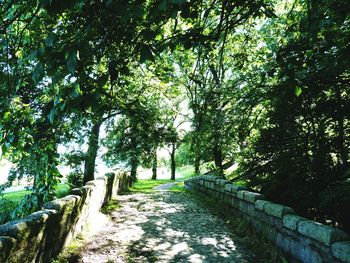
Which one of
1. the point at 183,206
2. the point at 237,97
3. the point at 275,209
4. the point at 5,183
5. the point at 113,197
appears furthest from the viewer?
the point at 5,183

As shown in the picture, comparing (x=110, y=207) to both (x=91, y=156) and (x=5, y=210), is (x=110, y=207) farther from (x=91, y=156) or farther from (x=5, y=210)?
(x=91, y=156)

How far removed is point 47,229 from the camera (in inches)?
178

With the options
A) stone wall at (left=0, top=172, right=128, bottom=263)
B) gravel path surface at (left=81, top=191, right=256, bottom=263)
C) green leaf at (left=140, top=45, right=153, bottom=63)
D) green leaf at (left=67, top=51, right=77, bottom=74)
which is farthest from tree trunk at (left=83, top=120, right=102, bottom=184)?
green leaf at (left=67, top=51, right=77, bottom=74)

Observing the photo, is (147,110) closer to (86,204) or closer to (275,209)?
(86,204)

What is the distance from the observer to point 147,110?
13625 millimetres

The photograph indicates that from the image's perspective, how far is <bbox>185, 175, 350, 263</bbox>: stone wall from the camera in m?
3.69

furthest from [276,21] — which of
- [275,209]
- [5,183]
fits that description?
[5,183]

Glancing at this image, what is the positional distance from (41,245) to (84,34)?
3.19 m

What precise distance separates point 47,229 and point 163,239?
2.62m

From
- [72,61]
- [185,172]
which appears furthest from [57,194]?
[185,172]

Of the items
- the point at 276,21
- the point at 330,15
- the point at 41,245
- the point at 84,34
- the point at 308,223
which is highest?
the point at 276,21

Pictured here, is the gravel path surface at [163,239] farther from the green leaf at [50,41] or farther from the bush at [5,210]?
the green leaf at [50,41]

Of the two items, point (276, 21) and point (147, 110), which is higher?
point (276, 21)

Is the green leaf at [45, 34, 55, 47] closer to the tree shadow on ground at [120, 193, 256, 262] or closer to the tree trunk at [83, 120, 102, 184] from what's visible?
the tree shadow on ground at [120, 193, 256, 262]
